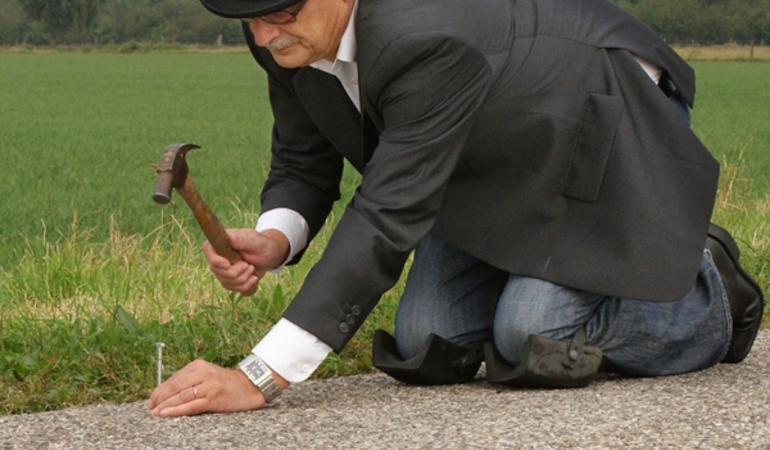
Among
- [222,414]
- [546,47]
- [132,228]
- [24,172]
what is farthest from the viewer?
[24,172]

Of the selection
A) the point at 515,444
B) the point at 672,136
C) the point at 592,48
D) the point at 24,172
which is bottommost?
the point at 24,172

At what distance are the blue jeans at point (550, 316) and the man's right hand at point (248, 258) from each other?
0.46 meters

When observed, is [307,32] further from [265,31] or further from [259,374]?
[259,374]

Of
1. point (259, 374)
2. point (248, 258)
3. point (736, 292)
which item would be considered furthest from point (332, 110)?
point (736, 292)

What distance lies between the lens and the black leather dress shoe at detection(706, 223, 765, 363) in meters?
4.12

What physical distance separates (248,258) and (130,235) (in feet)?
18.0

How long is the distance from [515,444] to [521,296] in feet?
2.79

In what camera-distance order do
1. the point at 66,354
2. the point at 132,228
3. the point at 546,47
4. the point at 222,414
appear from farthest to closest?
the point at 132,228 < the point at 66,354 < the point at 546,47 < the point at 222,414

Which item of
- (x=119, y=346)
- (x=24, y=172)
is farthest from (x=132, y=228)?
(x=119, y=346)

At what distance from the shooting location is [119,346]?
13.8 feet

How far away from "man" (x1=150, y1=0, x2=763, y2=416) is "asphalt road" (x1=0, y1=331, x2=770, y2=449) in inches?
4.4

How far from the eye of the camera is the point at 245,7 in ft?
10.5

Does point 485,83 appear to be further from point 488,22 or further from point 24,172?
point 24,172

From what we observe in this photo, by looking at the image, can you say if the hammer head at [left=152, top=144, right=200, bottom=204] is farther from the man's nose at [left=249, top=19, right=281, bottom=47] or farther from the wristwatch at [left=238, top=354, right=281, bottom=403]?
the wristwatch at [left=238, top=354, right=281, bottom=403]
